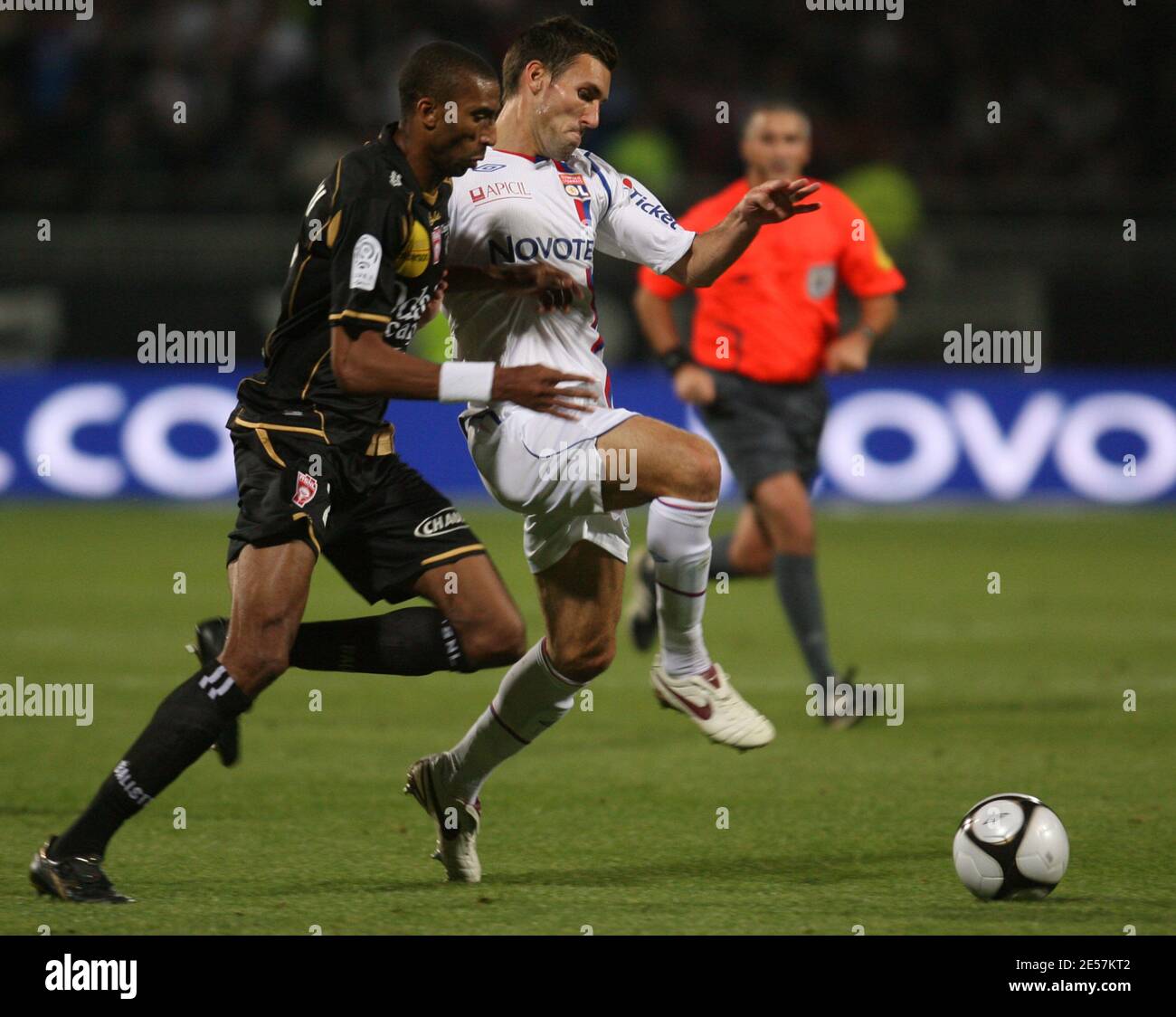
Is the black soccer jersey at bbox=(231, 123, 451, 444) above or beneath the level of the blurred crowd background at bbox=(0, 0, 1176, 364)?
beneath

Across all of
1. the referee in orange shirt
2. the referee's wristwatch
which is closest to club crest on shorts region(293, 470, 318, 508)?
the referee in orange shirt

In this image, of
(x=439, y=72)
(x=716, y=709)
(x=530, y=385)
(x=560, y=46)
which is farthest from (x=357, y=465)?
(x=560, y=46)

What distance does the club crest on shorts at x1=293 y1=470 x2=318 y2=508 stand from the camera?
4844 mm

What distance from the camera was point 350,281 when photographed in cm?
463

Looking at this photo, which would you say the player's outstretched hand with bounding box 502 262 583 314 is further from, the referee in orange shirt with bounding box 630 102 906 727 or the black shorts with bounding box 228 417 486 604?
the referee in orange shirt with bounding box 630 102 906 727

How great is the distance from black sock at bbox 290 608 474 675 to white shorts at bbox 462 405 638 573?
34 centimetres

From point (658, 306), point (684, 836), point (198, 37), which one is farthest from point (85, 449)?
point (684, 836)

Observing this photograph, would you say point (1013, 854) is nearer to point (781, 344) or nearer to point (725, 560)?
point (781, 344)

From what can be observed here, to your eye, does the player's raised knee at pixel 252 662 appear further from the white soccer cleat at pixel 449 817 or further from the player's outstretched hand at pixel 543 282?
the player's outstretched hand at pixel 543 282

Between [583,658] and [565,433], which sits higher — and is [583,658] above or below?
below

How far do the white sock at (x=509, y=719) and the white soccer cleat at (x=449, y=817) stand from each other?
0.13 feet

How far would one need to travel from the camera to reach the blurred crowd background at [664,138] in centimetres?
1561

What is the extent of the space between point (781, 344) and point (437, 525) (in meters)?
3.18

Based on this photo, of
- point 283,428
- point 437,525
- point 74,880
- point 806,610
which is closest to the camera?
point 74,880
